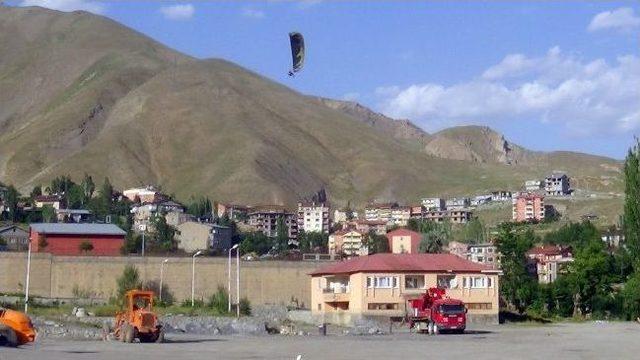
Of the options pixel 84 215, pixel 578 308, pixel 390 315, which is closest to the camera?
pixel 390 315

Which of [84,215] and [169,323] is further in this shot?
[84,215]

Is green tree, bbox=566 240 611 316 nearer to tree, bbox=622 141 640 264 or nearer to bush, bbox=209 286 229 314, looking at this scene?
tree, bbox=622 141 640 264

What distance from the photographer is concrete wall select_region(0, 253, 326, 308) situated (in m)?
93.6

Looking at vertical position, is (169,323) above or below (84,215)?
below

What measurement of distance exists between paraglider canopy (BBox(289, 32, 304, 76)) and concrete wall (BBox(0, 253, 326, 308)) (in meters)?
63.6

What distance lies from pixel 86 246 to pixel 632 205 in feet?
181

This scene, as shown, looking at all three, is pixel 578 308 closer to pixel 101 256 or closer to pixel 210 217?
pixel 101 256

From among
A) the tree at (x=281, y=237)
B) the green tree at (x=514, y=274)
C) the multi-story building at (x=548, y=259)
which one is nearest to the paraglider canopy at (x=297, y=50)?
the green tree at (x=514, y=274)

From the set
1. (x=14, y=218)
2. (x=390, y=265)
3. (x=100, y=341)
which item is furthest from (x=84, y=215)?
(x=100, y=341)

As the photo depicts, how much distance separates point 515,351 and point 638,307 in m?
38.0

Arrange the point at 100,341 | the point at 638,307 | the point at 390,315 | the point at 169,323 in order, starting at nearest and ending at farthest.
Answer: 1. the point at 100,341
2. the point at 169,323
3. the point at 390,315
4. the point at 638,307

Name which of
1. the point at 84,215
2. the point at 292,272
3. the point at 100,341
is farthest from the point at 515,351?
the point at 84,215

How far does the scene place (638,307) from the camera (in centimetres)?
6919

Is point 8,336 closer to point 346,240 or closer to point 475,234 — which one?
point 346,240
